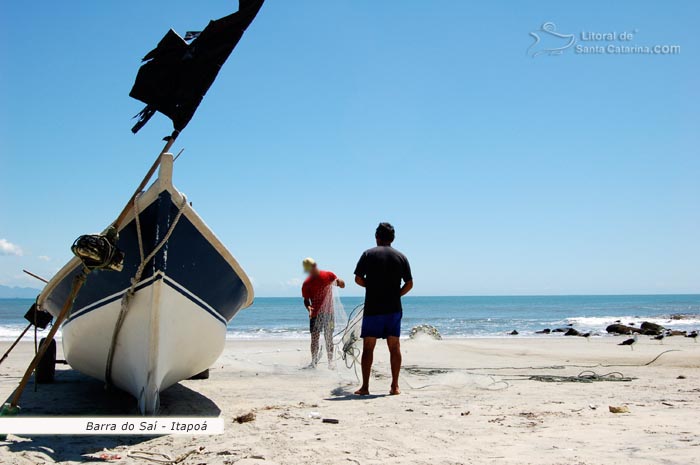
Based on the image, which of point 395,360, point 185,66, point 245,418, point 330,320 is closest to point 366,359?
point 395,360

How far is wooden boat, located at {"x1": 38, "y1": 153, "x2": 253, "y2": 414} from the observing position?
15.4ft

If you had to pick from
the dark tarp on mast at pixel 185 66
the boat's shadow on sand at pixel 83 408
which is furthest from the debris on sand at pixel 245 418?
the dark tarp on mast at pixel 185 66

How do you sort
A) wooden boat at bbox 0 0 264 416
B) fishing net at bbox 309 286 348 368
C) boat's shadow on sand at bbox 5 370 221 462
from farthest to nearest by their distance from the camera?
1. fishing net at bbox 309 286 348 368
2. wooden boat at bbox 0 0 264 416
3. boat's shadow on sand at bbox 5 370 221 462

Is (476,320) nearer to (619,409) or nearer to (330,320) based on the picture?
(330,320)

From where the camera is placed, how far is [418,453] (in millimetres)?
3754

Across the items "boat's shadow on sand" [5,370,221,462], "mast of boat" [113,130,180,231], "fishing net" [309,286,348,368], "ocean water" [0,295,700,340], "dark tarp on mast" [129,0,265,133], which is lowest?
"ocean water" [0,295,700,340]

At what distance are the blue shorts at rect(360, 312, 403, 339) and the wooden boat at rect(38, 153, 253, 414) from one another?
170 centimetres

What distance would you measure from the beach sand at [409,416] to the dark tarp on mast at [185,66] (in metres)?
2.71

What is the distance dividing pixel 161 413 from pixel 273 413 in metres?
1.03

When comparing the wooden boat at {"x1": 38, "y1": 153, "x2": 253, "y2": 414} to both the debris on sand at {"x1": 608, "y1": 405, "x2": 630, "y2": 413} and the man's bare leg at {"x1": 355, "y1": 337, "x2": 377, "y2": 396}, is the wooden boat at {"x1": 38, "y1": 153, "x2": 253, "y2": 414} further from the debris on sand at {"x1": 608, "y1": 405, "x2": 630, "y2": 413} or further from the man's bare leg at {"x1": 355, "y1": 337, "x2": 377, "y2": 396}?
the debris on sand at {"x1": 608, "y1": 405, "x2": 630, "y2": 413}

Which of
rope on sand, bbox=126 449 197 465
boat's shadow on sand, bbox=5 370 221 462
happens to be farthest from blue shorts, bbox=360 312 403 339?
rope on sand, bbox=126 449 197 465

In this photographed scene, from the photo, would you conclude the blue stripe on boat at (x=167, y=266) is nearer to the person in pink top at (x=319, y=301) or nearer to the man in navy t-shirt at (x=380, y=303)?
the man in navy t-shirt at (x=380, y=303)

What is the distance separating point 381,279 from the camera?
20.6 feet

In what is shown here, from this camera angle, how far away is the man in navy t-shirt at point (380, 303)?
6.25 metres
